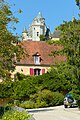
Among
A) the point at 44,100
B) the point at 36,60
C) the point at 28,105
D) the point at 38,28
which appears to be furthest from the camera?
the point at 38,28

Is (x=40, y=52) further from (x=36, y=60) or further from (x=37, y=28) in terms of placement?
(x=37, y=28)

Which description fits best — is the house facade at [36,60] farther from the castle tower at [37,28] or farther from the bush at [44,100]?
the castle tower at [37,28]

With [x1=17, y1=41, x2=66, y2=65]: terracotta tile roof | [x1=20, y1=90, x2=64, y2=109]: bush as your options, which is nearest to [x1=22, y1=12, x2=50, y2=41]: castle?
[x1=17, y1=41, x2=66, y2=65]: terracotta tile roof

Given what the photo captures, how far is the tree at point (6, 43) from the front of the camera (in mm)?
26172

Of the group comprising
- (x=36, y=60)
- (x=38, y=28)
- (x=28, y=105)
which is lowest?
(x=28, y=105)

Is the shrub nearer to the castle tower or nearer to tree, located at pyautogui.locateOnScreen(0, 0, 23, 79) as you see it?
tree, located at pyautogui.locateOnScreen(0, 0, 23, 79)

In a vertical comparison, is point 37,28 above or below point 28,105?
above

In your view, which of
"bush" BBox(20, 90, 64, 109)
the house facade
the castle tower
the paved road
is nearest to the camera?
the paved road

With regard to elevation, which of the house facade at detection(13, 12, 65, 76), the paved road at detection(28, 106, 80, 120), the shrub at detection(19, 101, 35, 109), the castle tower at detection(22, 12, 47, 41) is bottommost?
the shrub at detection(19, 101, 35, 109)

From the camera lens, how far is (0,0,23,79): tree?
26.2m

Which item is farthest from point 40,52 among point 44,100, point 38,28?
point 38,28

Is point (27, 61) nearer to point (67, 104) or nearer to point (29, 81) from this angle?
point (29, 81)

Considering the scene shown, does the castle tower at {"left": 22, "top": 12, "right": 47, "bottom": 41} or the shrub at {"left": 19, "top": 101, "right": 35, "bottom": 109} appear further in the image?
Answer: the castle tower at {"left": 22, "top": 12, "right": 47, "bottom": 41}

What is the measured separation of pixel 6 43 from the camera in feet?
88.8
